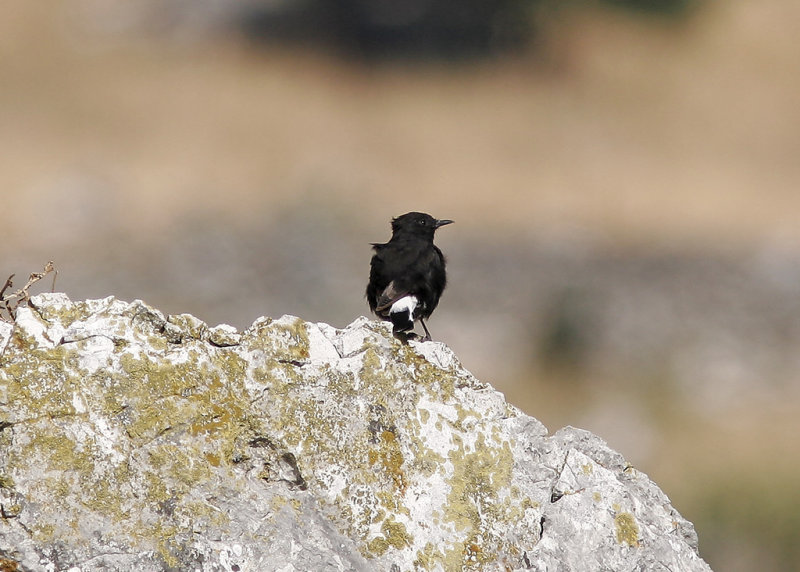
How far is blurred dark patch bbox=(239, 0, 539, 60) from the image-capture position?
49031 mm

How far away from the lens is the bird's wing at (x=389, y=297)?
32.1ft

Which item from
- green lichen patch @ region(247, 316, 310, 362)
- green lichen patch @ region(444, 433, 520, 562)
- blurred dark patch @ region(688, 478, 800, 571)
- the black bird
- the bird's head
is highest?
blurred dark patch @ region(688, 478, 800, 571)

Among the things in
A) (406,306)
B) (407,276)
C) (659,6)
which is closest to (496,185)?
(659,6)

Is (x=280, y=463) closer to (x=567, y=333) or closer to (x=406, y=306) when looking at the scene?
(x=406, y=306)

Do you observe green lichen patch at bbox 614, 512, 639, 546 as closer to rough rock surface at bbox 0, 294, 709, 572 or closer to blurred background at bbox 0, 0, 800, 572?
rough rock surface at bbox 0, 294, 709, 572

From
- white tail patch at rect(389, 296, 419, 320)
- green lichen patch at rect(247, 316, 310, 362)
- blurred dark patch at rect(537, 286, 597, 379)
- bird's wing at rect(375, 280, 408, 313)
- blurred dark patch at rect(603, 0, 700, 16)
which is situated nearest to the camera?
green lichen patch at rect(247, 316, 310, 362)

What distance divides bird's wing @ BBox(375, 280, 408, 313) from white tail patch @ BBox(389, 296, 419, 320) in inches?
2.9

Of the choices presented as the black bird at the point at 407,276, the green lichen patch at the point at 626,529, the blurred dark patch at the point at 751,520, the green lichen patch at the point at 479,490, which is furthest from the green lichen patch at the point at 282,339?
the blurred dark patch at the point at 751,520

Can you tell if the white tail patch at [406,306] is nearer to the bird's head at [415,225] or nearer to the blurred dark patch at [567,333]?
the bird's head at [415,225]

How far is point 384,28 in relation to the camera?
49.4m

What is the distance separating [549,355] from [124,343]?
87.9 ft

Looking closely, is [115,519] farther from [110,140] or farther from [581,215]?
[110,140]

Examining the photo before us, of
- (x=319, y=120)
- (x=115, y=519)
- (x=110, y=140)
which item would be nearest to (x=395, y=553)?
(x=115, y=519)

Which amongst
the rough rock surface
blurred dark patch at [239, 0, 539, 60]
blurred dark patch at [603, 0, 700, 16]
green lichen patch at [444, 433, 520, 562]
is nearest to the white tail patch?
the rough rock surface
